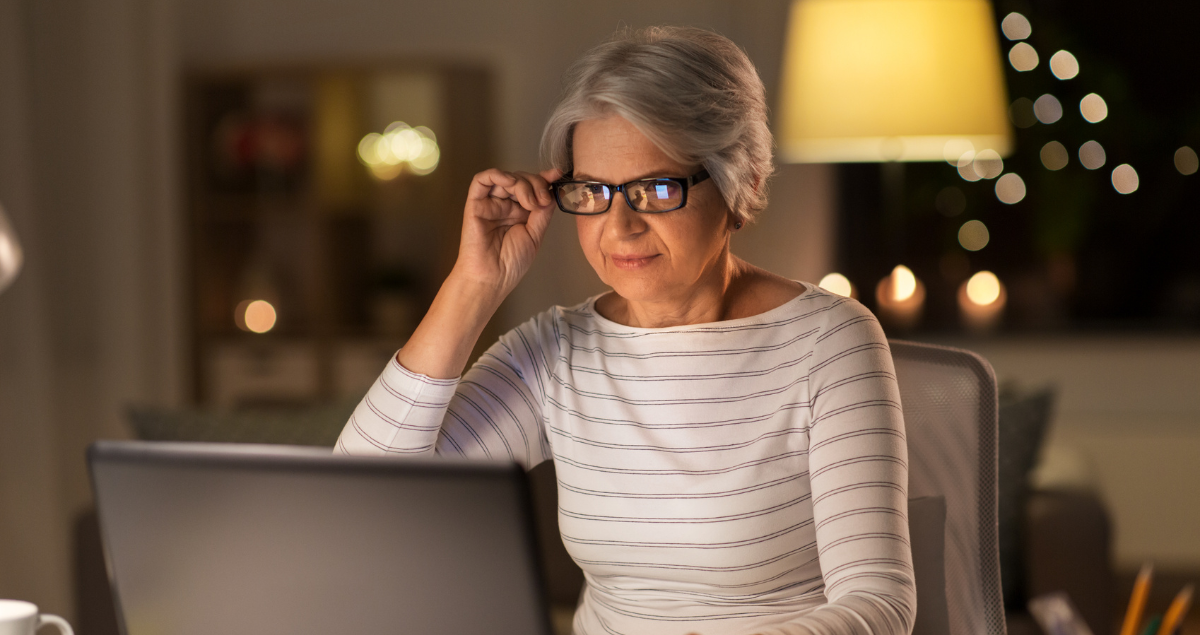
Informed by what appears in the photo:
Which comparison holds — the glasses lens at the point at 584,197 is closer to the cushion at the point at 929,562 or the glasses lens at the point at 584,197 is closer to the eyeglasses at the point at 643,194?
the eyeglasses at the point at 643,194

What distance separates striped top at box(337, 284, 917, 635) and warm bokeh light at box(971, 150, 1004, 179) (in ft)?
9.61

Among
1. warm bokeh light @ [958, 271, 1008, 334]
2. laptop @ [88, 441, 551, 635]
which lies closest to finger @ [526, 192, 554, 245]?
laptop @ [88, 441, 551, 635]

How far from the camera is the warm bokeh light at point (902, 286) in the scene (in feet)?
11.3

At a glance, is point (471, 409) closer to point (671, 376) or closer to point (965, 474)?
point (671, 376)

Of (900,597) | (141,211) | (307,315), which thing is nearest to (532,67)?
(307,315)

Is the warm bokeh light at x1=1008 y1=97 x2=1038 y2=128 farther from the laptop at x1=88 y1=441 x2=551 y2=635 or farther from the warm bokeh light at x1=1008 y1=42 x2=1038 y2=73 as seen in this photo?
the laptop at x1=88 y1=441 x2=551 y2=635

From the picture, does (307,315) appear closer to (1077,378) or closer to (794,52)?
(794,52)

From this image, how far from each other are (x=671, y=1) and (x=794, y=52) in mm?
1645

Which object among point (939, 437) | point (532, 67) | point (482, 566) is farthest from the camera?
point (532, 67)

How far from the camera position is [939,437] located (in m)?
1.22

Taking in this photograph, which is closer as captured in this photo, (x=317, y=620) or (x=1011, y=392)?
(x=317, y=620)

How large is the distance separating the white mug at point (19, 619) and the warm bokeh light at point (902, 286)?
9.56 feet

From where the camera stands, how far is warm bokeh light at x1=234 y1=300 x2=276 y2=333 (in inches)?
151

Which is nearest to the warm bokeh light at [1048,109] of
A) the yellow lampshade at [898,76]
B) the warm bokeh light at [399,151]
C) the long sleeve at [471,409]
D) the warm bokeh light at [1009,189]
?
the warm bokeh light at [1009,189]
